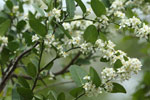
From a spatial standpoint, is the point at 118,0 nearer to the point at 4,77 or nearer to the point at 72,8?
the point at 72,8

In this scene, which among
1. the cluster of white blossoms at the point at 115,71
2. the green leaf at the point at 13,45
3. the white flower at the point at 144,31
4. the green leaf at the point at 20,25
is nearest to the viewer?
the cluster of white blossoms at the point at 115,71

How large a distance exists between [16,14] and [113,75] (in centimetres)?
52

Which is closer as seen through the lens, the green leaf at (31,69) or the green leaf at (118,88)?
the green leaf at (118,88)

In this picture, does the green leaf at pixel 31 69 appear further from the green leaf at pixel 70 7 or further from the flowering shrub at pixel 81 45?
the green leaf at pixel 70 7

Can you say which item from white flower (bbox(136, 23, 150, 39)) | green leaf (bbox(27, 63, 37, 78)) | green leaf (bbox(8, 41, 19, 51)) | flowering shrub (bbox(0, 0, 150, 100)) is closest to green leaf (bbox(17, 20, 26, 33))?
flowering shrub (bbox(0, 0, 150, 100))

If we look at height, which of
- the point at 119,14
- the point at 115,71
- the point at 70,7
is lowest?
the point at 115,71

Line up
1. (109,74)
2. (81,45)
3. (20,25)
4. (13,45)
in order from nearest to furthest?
(109,74) → (81,45) → (13,45) → (20,25)

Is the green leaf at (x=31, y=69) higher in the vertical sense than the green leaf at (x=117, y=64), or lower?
lower

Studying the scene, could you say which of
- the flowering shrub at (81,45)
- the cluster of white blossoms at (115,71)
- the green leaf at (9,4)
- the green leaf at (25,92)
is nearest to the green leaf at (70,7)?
the flowering shrub at (81,45)

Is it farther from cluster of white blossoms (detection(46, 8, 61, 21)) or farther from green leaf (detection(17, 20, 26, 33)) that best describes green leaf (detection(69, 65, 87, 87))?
green leaf (detection(17, 20, 26, 33))

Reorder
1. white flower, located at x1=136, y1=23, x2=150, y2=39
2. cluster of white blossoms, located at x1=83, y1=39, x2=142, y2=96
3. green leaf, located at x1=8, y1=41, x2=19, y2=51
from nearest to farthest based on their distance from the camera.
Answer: cluster of white blossoms, located at x1=83, y1=39, x2=142, y2=96 → white flower, located at x1=136, y1=23, x2=150, y2=39 → green leaf, located at x1=8, y1=41, x2=19, y2=51

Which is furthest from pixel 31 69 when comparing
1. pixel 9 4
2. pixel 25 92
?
pixel 9 4

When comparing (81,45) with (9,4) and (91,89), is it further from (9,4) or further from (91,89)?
(9,4)

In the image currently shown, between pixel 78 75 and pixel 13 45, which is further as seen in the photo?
pixel 13 45
